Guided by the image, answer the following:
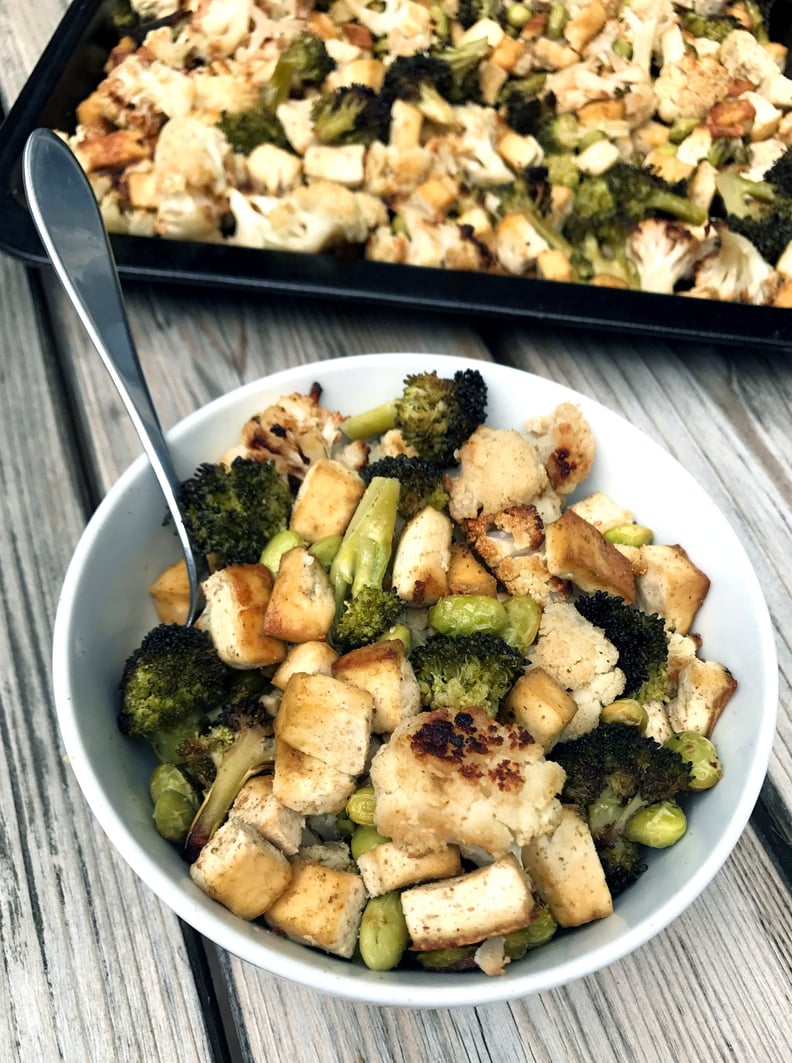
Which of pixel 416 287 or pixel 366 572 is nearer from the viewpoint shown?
pixel 366 572

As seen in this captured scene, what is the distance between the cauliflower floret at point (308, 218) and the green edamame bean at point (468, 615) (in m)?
1.09

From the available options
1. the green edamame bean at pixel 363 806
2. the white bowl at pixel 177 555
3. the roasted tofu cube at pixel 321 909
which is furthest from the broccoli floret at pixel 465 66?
the roasted tofu cube at pixel 321 909

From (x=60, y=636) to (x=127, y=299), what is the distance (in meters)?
1.14

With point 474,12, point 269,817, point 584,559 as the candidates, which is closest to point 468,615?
point 584,559

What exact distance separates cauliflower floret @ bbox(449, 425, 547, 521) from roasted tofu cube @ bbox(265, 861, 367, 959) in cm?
64

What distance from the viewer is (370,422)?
66.5 inches

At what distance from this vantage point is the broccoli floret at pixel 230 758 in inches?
51.8

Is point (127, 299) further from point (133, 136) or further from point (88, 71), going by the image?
point (88, 71)

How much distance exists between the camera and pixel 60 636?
1.36 m

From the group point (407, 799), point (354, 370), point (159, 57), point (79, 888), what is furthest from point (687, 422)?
point (159, 57)

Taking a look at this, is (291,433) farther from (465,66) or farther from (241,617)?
(465,66)

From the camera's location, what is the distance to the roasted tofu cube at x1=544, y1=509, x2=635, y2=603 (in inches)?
55.4

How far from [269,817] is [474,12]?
94.7 inches

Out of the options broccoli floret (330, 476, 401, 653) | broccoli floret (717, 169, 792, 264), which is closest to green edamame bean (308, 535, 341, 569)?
broccoli floret (330, 476, 401, 653)
